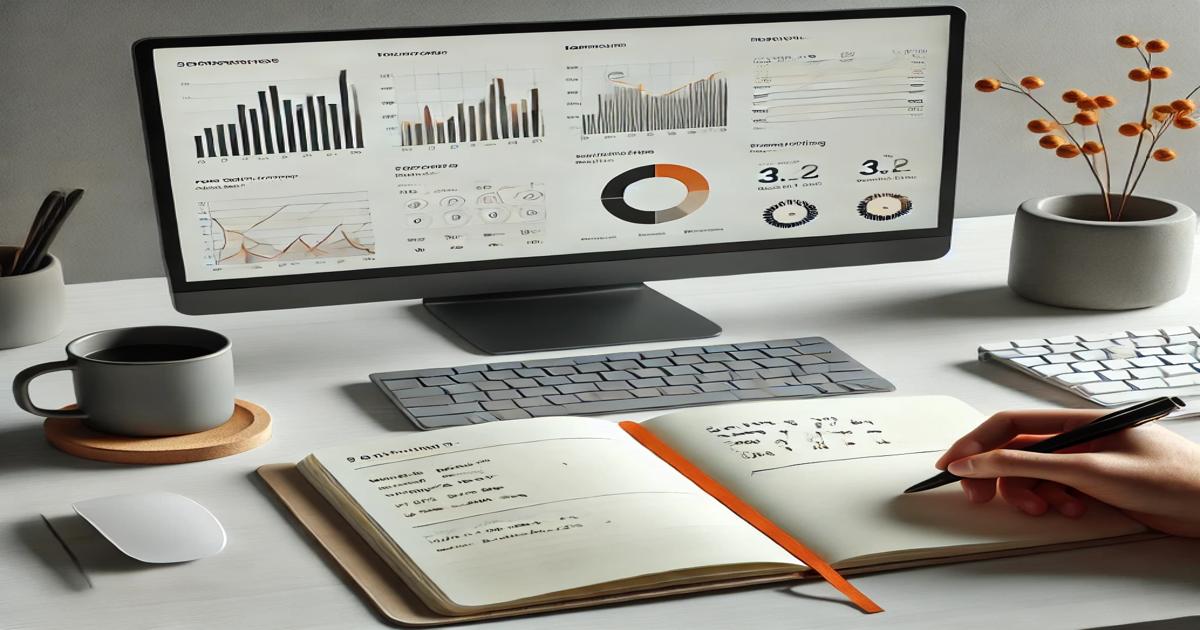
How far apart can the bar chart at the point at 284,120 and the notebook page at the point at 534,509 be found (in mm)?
347

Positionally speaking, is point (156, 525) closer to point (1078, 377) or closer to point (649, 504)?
point (649, 504)

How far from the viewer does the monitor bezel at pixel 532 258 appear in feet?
3.81

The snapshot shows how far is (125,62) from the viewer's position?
1.50 meters

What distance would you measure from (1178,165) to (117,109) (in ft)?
4.83

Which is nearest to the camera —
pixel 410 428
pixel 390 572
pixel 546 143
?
pixel 390 572

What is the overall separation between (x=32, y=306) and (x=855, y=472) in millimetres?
807

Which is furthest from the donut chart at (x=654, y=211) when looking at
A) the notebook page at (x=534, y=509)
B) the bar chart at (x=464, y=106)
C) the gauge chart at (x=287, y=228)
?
the notebook page at (x=534, y=509)

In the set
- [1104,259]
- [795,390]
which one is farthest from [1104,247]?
[795,390]

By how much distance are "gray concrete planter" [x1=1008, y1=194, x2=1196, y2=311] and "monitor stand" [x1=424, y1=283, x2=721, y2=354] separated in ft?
1.16

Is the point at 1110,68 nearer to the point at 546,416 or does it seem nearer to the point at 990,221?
the point at 990,221

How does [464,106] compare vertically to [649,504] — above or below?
above

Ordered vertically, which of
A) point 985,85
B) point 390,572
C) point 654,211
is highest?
point 985,85

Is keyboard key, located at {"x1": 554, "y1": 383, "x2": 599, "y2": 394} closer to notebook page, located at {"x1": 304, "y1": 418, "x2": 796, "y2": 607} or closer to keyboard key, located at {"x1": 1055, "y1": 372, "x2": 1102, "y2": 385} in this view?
notebook page, located at {"x1": 304, "y1": 418, "x2": 796, "y2": 607}

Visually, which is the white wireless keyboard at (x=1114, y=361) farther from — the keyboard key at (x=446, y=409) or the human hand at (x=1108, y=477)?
the keyboard key at (x=446, y=409)
